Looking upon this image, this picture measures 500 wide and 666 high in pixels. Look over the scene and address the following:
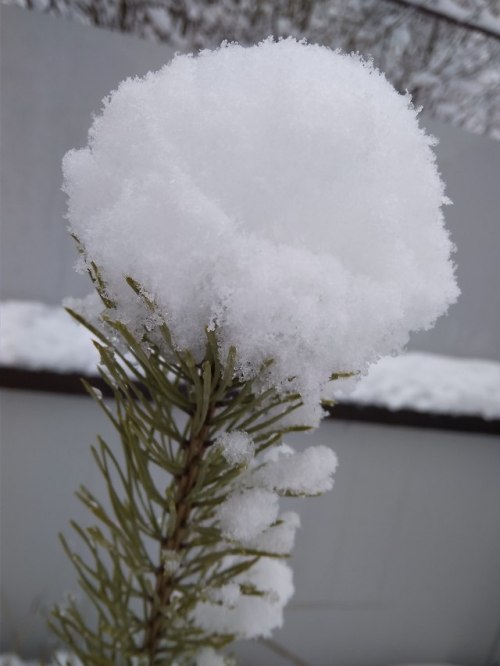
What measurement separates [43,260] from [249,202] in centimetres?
94

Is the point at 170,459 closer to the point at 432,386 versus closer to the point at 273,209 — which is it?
the point at 273,209

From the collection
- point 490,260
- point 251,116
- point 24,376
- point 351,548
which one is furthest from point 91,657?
point 490,260

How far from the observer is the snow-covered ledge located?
3.46ft

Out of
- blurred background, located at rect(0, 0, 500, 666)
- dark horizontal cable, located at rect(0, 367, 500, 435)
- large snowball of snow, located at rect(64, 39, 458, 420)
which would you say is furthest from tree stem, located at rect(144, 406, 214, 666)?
dark horizontal cable, located at rect(0, 367, 500, 435)

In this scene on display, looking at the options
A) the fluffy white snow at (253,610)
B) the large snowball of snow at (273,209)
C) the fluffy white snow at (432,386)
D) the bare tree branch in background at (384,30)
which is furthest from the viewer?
the fluffy white snow at (432,386)

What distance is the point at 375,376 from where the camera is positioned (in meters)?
1.29

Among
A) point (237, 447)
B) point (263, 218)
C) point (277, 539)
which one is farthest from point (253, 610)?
point (263, 218)

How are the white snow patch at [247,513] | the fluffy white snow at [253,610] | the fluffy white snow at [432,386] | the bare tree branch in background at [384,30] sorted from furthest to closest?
the fluffy white snow at [432,386], the bare tree branch in background at [384,30], the fluffy white snow at [253,610], the white snow patch at [247,513]

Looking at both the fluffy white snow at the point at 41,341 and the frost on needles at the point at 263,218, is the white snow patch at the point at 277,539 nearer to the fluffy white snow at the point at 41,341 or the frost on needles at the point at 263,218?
the frost on needles at the point at 263,218

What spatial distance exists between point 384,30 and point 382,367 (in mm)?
782

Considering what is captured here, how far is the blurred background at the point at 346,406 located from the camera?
104cm

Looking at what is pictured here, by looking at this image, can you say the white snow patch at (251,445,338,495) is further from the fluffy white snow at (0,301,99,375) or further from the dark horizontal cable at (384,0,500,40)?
the dark horizontal cable at (384,0,500,40)

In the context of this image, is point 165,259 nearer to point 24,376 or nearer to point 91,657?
point 91,657

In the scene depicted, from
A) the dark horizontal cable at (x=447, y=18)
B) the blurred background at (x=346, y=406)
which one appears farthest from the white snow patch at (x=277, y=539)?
the dark horizontal cable at (x=447, y=18)
